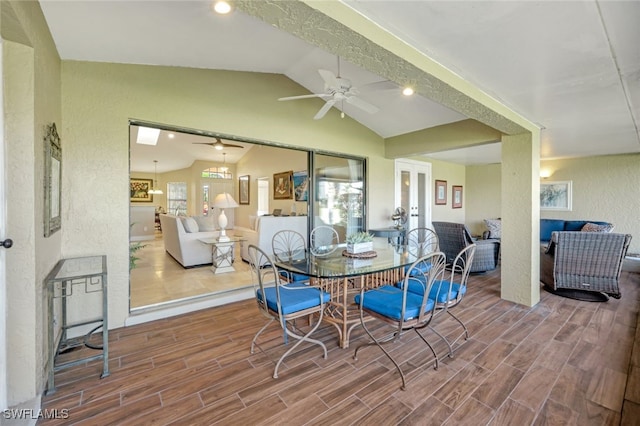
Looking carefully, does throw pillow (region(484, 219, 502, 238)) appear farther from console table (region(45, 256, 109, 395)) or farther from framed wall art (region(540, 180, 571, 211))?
console table (region(45, 256, 109, 395))

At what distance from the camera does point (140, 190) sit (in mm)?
11250

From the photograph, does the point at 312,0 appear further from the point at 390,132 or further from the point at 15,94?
the point at 390,132

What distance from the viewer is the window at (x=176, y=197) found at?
36.1 ft

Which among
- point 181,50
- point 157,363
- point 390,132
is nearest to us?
point 157,363

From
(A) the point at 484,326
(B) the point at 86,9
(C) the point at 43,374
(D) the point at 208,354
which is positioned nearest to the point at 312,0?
(B) the point at 86,9

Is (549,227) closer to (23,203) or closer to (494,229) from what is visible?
(494,229)

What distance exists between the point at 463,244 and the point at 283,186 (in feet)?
14.8

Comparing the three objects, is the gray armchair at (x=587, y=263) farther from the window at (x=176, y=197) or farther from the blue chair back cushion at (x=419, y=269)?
the window at (x=176, y=197)

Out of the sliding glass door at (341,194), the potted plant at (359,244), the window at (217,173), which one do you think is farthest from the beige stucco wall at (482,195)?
the window at (217,173)

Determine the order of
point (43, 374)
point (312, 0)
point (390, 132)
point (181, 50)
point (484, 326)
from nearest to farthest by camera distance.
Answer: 1. point (312, 0)
2. point (43, 374)
3. point (181, 50)
4. point (484, 326)
5. point (390, 132)

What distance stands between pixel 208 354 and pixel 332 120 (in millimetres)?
3579

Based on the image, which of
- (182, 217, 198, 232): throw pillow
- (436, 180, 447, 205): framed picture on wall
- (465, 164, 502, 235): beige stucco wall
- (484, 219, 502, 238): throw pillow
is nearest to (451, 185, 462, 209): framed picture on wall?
(465, 164, 502, 235): beige stucco wall

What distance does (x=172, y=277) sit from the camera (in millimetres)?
4465

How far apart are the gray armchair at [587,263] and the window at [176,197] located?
10811 millimetres
